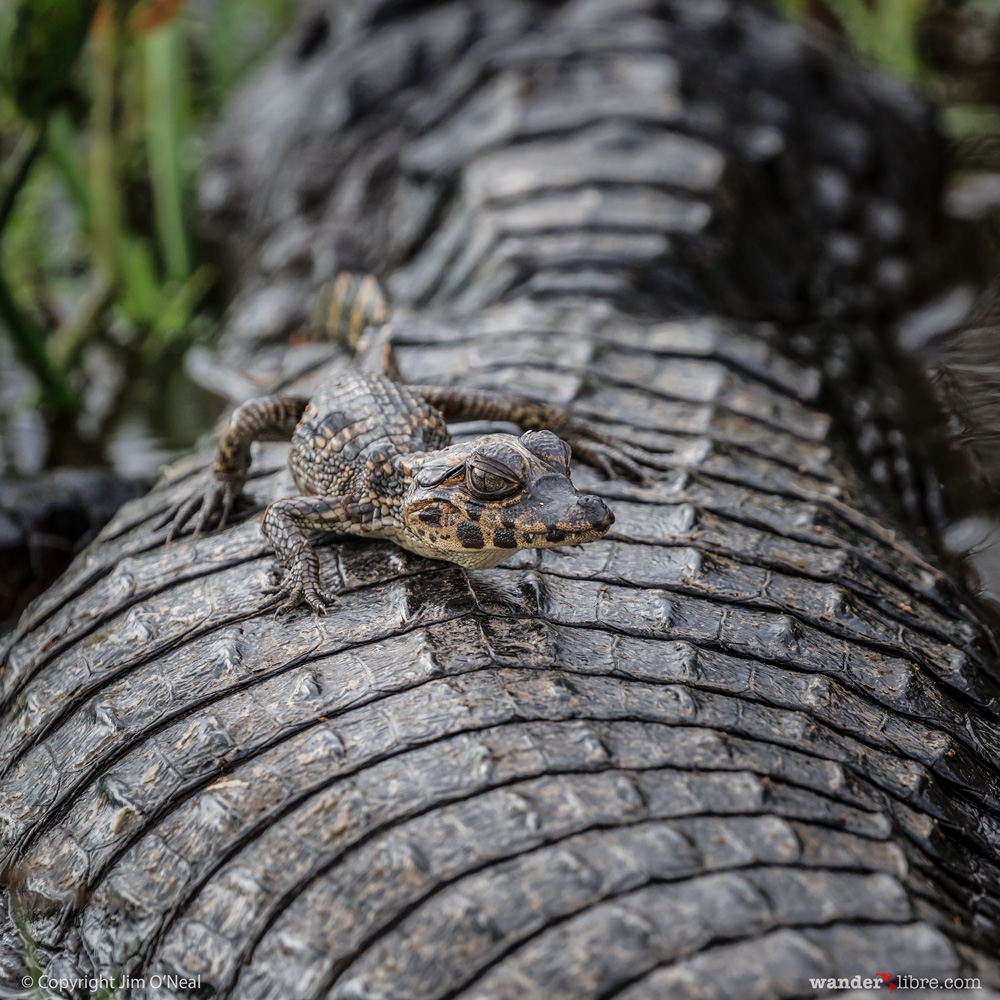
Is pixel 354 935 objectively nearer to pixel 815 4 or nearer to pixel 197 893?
pixel 197 893

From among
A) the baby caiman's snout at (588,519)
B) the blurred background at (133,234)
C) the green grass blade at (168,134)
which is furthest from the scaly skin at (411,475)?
the green grass blade at (168,134)

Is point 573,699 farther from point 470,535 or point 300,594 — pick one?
→ point 300,594

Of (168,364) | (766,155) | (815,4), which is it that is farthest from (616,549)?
(815,4)

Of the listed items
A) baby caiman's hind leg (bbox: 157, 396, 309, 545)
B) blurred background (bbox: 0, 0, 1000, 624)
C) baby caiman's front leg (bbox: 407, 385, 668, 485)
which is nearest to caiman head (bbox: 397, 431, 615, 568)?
baby caiman's front leg (bbox: 407, 385, 668, 485)

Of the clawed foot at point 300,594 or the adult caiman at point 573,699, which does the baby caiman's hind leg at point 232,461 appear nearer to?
the adult caiman at point 573,699

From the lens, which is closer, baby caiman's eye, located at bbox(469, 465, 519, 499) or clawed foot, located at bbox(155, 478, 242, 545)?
baby caiman's eye, located at bbox(469, 465, 519, 499)

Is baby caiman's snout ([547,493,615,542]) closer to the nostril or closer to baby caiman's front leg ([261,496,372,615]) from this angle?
the nostril
